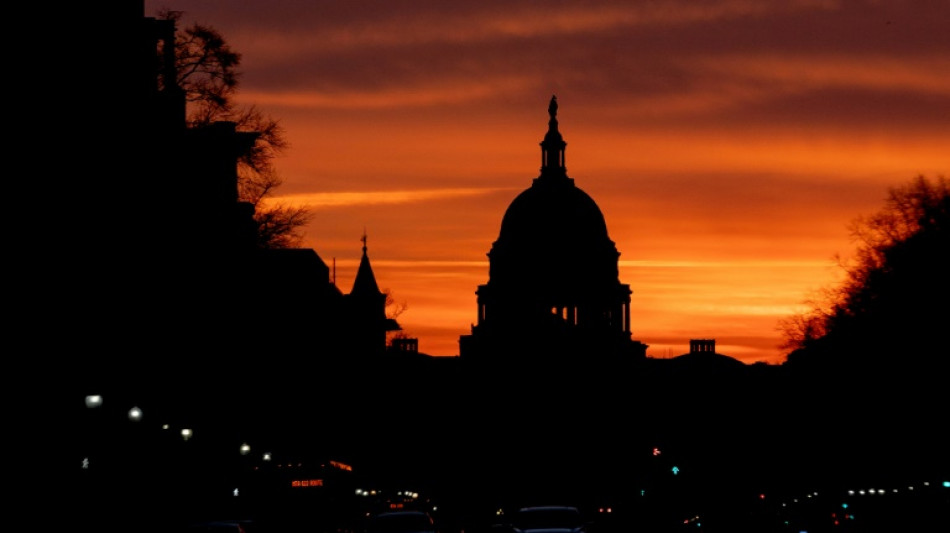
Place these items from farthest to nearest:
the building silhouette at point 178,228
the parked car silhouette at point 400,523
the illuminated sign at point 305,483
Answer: the illuminated sign at point 305,483, the building silhouette at point 178,228, the parked car silhouette at point 400,523

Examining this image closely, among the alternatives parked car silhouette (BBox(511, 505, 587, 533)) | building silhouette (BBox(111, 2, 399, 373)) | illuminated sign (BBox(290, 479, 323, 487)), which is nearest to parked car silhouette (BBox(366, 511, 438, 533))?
parked car silhouette (BBox(511, 505, 587, 533))

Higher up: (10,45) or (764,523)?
(10,45)

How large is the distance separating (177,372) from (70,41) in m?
15.4

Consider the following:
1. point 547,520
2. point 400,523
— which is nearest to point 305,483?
point 400,523

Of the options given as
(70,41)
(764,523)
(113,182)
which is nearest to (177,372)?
(113,182)

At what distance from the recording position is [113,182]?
241ft

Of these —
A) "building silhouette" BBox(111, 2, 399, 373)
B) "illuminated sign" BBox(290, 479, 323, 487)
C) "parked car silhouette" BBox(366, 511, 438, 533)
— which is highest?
"building silhouette" BBox(111, 2, 399, 373)

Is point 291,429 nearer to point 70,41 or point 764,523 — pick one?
point 764,523

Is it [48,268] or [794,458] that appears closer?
[48,268]

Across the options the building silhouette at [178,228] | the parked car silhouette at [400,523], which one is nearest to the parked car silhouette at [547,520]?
the parked car silhouette at [400,523]

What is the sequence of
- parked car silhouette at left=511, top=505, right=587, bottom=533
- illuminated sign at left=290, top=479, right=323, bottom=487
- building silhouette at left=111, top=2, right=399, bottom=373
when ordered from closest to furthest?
1. parked car silhouette at left=511, top=505, right=587, bottom=533
2. building silhouette at left=111, top=2, right=399, bottom=373
3. illuminated sign at left=290, top=479, right=323, bottom=487

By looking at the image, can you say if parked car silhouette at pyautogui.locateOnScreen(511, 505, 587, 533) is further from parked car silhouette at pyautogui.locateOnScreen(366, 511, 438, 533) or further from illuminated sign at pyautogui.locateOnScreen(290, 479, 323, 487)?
illuminated sign at pyautogui.locateOnScreen(290, 479, 323, 487)

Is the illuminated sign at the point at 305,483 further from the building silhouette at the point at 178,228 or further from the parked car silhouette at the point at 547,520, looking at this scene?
the parked car silhouette at the point at 547,520

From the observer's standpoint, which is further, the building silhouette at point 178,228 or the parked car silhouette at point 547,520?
the building silhouette at point 178,228
